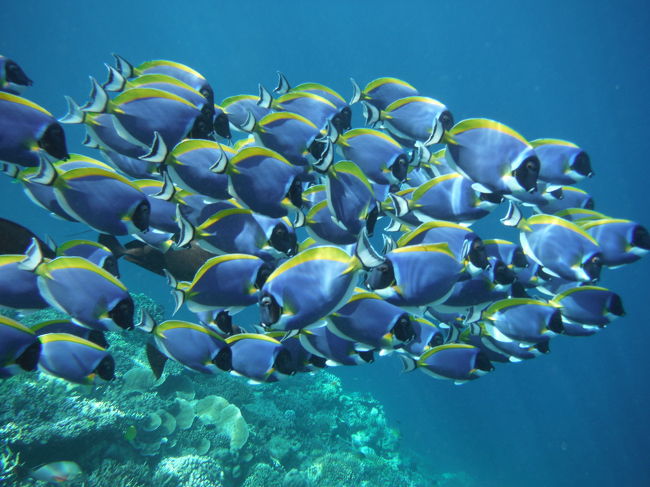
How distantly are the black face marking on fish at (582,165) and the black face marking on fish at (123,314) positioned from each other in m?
3.42

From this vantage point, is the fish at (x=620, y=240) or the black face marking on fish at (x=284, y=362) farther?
the fish at (x=620, y=240)

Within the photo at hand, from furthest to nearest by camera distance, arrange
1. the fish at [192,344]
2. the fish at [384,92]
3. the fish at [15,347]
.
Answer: the fish at [384,92]
the fish at [192,344]
the fish at [15,347]

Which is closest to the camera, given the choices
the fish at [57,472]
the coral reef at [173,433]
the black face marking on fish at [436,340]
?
the black face marking on fish at [436,340]

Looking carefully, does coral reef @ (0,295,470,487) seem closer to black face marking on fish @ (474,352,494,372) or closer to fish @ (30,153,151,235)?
fish @ (30,153,151,235)

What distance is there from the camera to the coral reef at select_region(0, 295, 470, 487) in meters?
5.59

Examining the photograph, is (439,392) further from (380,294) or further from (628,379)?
(380,294)

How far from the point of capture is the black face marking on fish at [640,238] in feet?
9.37

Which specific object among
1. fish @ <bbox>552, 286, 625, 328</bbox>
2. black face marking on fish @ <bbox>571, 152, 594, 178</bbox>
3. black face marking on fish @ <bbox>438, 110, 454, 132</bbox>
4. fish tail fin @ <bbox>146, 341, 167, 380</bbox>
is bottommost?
fish tail fin @ <bbox>146, 341, 167, 380</bbox>

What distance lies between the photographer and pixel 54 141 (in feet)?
6.59

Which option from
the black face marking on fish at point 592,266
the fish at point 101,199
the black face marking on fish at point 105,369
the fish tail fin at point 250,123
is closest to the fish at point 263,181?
the fish tail fin at point 250,123

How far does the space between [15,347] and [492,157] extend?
10.00 feet

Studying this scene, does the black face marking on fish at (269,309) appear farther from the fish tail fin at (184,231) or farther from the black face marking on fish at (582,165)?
the black face marking on fish at (582,165)

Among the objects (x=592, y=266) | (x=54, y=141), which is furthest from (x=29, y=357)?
(x=592, y=266)

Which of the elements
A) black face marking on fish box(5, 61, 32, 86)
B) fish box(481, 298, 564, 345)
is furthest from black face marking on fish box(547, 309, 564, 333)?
black face marking on fish box(5, 61, 32, 86)
